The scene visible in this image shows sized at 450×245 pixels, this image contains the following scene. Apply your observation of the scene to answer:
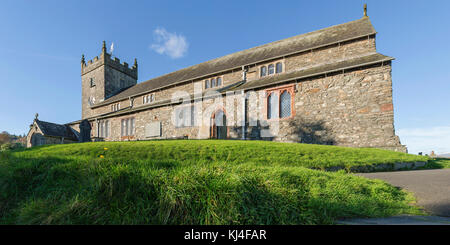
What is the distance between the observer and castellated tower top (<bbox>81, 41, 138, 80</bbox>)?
3159cm

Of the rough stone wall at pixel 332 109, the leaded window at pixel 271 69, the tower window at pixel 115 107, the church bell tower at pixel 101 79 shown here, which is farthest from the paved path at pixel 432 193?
the church bell tower at pixel 101 79

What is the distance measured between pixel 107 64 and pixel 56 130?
12.1m

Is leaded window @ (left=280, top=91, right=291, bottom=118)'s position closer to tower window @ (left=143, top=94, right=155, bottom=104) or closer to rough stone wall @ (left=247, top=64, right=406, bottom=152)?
rough stone wall @ (left=247, top=64, right=406, bottom=152)

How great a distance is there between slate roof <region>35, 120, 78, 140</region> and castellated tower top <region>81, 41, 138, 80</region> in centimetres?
1097

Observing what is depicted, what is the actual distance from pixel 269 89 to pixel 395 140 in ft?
26.6

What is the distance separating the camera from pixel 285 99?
14797 mm

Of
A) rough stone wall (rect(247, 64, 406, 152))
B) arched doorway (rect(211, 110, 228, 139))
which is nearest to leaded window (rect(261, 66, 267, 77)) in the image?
rough stone wall (rect(247, 64, 406, 152))

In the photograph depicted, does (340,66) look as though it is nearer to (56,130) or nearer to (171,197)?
(171,197)

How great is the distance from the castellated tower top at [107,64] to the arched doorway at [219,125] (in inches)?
963

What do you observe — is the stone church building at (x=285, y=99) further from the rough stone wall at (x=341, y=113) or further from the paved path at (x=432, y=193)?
the paved path at (x=432, y=193)

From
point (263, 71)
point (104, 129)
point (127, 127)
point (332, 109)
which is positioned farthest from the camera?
point (104, 129)

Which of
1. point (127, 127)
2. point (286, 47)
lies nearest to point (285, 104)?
point (286, 47)

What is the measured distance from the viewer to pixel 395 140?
36.6ft
